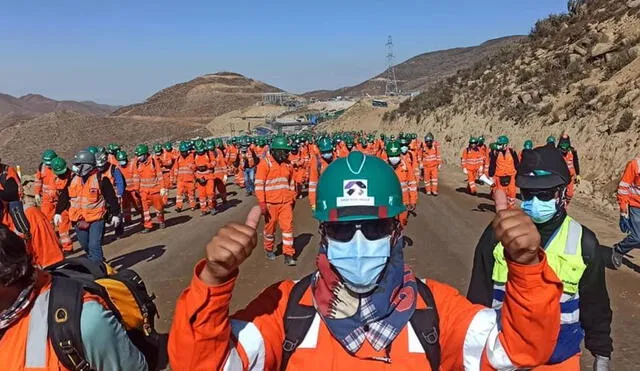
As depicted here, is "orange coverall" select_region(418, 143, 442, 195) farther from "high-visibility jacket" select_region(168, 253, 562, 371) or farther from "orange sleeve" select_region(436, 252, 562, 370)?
"orange sleeve" select_region(436, 252, 562, 370)

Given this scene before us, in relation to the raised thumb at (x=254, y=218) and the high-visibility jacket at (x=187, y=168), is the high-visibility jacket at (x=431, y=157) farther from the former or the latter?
the raised thumb at (x=254, y=218)

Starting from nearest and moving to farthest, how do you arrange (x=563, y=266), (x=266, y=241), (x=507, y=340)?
(x=507, y=340), (x=563, y=266), (x=266, y=241)

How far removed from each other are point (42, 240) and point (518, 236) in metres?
4.27

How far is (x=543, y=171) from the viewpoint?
3828 millimetres

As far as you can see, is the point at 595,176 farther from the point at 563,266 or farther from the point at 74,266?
the point at 74,266

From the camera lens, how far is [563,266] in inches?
139

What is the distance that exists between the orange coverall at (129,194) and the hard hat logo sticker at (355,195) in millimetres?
14328

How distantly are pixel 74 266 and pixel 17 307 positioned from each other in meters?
0.69

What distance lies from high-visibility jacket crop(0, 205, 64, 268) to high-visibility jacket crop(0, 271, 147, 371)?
235 centimetres

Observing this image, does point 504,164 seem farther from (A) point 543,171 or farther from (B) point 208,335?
(B) point 208,335

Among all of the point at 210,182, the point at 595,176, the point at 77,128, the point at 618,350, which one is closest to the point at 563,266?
the point at 618,350

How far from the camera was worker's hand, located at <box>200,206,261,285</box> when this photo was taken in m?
1.87

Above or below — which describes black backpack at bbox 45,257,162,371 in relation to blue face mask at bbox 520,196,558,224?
below

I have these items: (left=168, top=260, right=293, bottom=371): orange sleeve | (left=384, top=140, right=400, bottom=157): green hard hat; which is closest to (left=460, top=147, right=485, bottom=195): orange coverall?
(left=384, top=140, right=400, bottom=157): green hard hat
